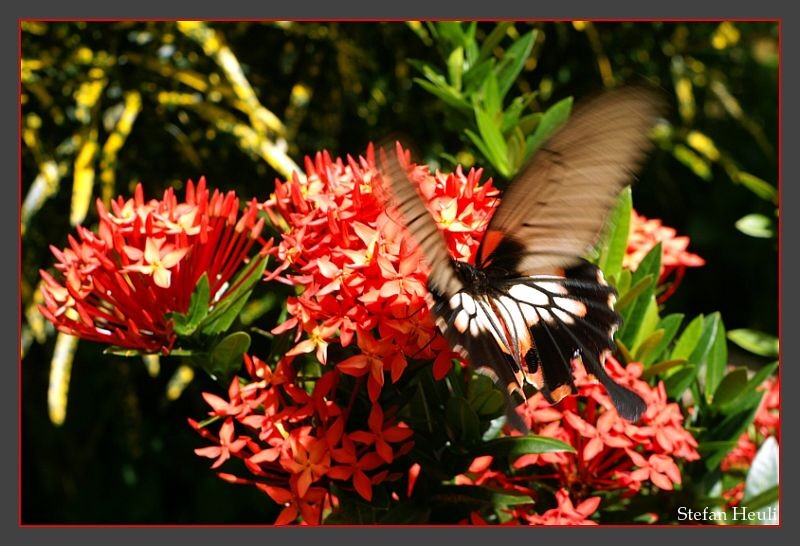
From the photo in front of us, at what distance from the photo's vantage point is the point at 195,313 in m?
0.93

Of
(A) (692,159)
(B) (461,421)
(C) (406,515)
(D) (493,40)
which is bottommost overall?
Answer: (C) (406,515)

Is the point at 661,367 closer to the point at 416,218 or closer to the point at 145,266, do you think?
the point at 416,218

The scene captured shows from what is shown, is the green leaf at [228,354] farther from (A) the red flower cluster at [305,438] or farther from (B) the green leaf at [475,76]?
(B) the green leaf at [475,76]

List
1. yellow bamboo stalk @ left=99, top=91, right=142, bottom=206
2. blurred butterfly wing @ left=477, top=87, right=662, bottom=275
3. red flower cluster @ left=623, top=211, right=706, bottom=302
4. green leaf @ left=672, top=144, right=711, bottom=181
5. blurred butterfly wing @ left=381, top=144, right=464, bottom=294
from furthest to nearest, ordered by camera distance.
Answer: green leaf @ left=672, top=144, right=711, bottom=181
yellow bamboo stalk @ left=99, top=91, right=142, bottom=206
red flower cluster @ left=623, top=211, right=706, bottom=302
blurred butterfly wing @ left=477, top=87, right=662, bottom=275
blurred butterfly wing @ left=381, top=144, right=464, bottom=294

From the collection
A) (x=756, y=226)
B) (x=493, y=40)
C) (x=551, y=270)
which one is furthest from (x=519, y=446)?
(x=756, y=226)

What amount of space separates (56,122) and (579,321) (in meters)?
1.42

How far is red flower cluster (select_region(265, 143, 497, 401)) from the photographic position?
821mm

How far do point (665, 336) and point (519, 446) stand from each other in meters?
0.30

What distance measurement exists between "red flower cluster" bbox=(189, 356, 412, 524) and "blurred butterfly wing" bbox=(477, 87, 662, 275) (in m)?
0.22

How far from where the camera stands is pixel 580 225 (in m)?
0.91

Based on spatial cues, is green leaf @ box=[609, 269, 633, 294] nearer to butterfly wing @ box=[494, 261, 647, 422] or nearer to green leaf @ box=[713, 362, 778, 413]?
butterfly wing @ box=[494, 261, 647, 422]

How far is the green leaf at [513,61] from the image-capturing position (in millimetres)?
1304

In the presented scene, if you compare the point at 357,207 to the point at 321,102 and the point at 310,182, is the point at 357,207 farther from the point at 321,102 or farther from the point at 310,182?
the point at 321,102

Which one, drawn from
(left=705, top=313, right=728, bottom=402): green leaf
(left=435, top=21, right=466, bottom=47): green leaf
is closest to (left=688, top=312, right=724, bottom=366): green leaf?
(left=705, top=313, right=728, bottom=402): green leaf
